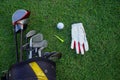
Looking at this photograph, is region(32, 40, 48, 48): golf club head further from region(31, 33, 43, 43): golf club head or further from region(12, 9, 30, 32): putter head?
region(12, 9, 30, 32): putter head

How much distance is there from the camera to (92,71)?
3303 millimetres

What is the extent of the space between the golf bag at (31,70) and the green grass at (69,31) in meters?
0.32

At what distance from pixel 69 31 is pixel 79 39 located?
13 cm

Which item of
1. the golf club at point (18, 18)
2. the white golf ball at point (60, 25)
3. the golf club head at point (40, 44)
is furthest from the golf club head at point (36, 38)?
the white golf ball at point (60, 25)

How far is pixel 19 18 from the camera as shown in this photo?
3188 mm

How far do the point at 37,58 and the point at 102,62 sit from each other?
0.68m

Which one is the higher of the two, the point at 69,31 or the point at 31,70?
the point at 69,31

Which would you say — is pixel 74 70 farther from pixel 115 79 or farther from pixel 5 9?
pixel 5 9

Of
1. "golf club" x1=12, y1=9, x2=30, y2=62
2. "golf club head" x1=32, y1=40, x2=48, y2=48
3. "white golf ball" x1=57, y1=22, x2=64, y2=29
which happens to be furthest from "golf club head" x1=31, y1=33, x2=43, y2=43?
"white golf ball" x1=57, y1=22, x2=64, y2=29

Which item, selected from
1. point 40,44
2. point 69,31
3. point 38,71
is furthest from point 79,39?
point 38,71

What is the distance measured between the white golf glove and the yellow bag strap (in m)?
0.49

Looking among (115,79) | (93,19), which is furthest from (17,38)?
(115,79)

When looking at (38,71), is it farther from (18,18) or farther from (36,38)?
(18,18)

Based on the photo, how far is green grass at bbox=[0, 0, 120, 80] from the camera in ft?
10.8
